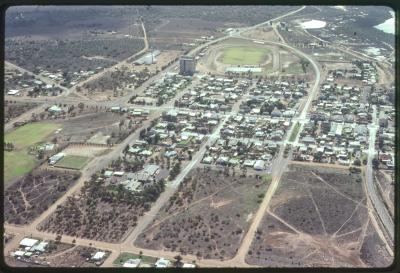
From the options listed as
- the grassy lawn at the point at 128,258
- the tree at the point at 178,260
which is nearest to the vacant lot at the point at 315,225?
the tree at the point at 178,260

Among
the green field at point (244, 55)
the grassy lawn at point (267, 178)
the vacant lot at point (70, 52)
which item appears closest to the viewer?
the grassy lawn at point (267, 178)

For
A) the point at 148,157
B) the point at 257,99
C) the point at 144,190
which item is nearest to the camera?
the point at 144,190

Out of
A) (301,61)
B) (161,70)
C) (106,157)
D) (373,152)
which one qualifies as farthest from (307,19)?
(106,157)

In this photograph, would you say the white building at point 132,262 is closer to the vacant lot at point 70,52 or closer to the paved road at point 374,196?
the paved road at point 374,196

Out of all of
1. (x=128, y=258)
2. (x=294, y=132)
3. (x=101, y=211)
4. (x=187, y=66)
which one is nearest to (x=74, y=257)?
(x=128, y=258)

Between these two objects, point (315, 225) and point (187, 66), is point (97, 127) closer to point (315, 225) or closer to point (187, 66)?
point (187, 66)

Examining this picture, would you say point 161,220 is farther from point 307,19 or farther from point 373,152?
point 307,19
